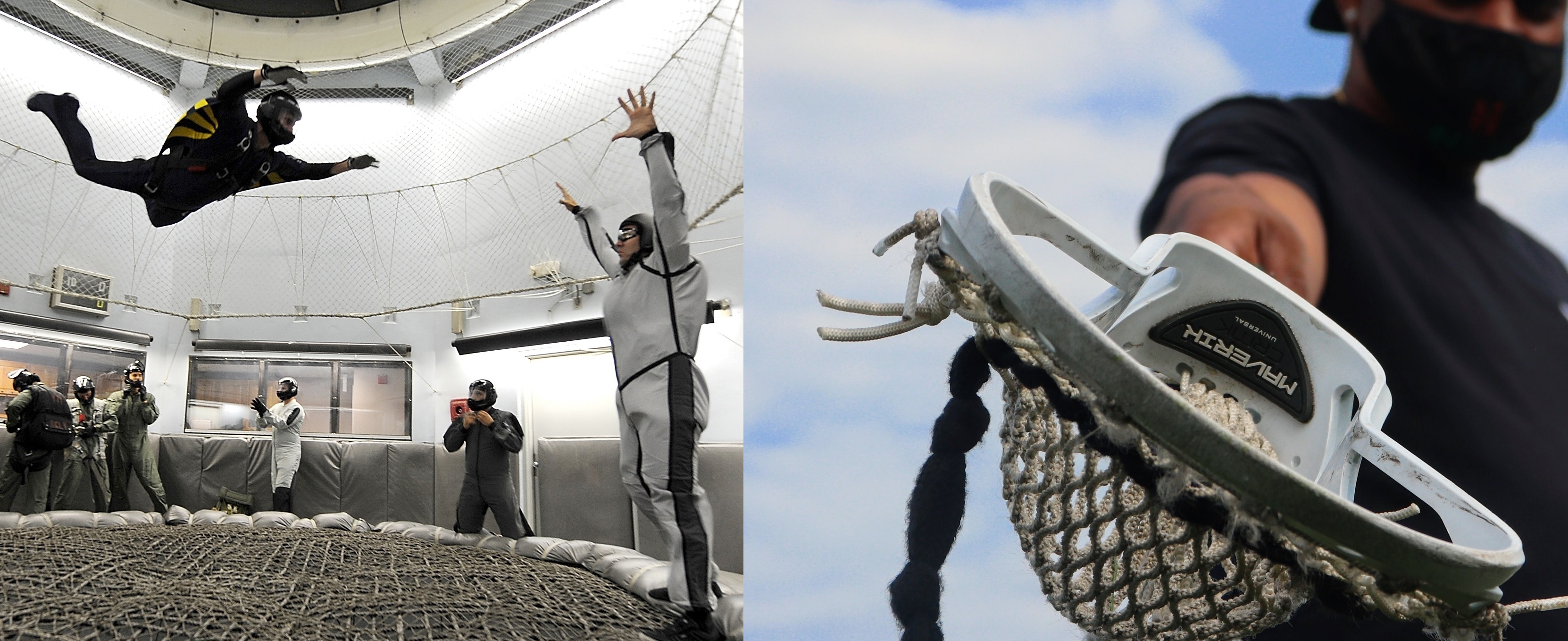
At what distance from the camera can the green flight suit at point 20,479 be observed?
254 centimetres

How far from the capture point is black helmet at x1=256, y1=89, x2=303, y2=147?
2266 mm

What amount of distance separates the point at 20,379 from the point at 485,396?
5.13 feet

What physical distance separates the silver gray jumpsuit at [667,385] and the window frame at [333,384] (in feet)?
3.89

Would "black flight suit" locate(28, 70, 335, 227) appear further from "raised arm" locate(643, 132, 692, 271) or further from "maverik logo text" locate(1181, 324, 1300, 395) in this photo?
"maverik logo text" locate(1181, 324, 1300, 395)

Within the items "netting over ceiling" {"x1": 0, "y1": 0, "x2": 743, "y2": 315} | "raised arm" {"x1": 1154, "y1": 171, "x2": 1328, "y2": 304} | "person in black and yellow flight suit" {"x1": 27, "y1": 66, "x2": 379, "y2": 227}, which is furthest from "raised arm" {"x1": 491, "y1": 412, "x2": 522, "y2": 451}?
"raised arm" {"x1": 1154, "y1": 171, "x2": 1328, "y2": 304}

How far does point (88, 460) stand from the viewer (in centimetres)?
269

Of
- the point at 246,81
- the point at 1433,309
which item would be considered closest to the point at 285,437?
the point at 246,81

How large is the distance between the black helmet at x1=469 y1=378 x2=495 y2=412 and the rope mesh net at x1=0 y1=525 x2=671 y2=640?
1.21 ft

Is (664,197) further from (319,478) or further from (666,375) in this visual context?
(319,478)

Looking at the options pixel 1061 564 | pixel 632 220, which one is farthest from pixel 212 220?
pixel 1061 564

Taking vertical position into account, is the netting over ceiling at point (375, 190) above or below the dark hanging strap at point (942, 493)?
above

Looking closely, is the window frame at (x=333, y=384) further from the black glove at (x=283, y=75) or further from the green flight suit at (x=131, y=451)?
the black glove at (x=283, y=75)

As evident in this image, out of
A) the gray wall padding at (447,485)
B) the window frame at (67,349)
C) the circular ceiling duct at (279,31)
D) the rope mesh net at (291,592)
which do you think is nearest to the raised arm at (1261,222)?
the rope mesh net at (291,592)

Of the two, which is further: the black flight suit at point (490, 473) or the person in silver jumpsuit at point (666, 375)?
the black flight suit at point (490, 473)
